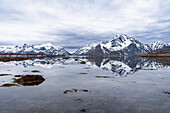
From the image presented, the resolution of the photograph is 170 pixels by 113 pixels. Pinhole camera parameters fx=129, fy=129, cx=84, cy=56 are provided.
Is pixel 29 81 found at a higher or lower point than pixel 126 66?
lower

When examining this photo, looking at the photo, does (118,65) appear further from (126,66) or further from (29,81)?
(29,81)

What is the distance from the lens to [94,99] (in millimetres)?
18828

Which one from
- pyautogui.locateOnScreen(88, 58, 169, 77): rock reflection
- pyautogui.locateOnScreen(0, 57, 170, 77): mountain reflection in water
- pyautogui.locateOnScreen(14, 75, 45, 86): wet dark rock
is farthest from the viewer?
pyautogui.locateOnScreen(0, 57, 170, 77): mountain reflection in water

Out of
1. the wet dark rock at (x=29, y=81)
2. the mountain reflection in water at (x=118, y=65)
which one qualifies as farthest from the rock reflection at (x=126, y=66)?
the wet dark rock at (x=29, y=81)

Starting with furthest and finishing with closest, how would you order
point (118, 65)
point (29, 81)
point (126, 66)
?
1. point (118, 65)
2. point (126, 66)
3. point (29, 81)

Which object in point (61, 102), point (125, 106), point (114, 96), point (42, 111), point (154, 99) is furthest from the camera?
point (114, 96)

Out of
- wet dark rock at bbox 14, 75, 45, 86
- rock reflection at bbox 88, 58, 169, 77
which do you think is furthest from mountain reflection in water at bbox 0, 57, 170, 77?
wet dark rock at bbox 14, 75, 45, 86

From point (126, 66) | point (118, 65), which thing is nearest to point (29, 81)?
point (126, 66)

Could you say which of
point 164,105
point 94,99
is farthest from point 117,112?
point 164,105

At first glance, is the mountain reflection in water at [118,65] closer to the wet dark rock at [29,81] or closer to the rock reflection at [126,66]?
the rock reflection at [126,66]

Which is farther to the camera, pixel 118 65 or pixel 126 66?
pixel 118 65

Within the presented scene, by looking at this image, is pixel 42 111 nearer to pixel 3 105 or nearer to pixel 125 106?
pixel 3 105

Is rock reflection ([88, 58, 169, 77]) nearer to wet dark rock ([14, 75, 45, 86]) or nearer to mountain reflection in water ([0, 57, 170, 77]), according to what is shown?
Result: mountain reflection in water ([0, 57, 170, 77])

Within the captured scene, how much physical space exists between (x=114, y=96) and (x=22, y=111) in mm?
12965
